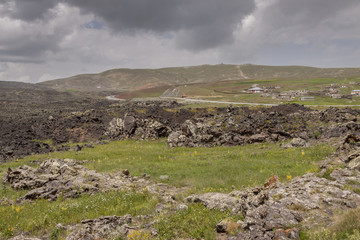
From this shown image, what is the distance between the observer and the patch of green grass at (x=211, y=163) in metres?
16.1

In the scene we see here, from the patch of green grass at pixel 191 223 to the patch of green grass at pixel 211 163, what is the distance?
4.48 meters

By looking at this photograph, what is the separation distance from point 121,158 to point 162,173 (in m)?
7.44

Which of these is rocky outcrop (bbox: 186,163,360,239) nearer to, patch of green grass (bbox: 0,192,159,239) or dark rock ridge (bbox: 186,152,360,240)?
dark rock ridge (bbox: 186,152,360,240)

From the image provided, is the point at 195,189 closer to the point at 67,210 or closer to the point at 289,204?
the point at 289,204

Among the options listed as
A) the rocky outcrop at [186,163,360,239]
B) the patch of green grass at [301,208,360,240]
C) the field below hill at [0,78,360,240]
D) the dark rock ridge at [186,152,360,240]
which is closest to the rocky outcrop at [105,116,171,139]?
the field below hill at [0,78,360,240]

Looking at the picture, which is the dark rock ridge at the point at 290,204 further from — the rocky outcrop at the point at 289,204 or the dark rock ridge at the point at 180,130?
the dark rock ridge at the point at 180,130

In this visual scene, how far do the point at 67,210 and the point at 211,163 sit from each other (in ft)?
40.9

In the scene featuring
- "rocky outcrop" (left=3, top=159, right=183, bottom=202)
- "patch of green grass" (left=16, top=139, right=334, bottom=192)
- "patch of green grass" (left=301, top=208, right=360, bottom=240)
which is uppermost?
"patch of green grass" (left=301, top=208, right=360, bottom=240)

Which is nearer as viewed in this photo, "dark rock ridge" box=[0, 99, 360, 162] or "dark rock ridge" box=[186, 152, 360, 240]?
"dark rock ridge" box=[186, 152, 360, 240]

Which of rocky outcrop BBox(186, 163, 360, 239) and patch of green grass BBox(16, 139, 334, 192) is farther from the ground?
rocky outcrop BBox(186, 163, 360, 239)

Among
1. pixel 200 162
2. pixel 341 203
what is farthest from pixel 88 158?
pixel 341 203

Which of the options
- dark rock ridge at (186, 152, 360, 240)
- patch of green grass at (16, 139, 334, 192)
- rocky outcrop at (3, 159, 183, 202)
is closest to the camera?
dark rock ridge at (186, 152, 360, 240)

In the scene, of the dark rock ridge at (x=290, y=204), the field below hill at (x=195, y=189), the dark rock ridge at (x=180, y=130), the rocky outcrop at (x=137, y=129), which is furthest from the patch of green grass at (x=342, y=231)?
the rocky outcrop at (x=137, y=129)

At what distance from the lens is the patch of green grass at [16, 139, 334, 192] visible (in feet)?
52.7
